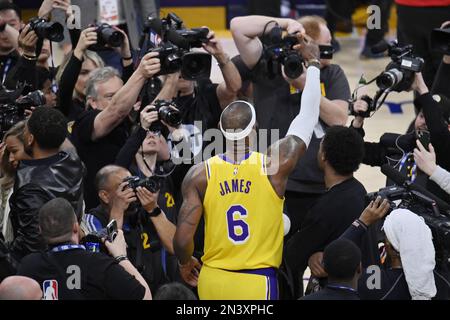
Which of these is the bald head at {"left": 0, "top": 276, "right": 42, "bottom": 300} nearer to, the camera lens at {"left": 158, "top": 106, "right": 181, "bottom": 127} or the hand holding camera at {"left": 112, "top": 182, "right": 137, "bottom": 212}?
the hand holding camera at {"left": 112, "top": 182, "right": 137, "bottom": 212}

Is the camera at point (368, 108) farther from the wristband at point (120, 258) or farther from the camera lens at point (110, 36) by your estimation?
the wristband at point (120, 258)

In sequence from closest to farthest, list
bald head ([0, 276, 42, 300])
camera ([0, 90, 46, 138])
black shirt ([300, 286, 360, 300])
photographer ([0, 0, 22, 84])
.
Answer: bald head ([0, 276, 42, 300]) → black shirt ([300, 286, 360, 300]) → camera ([0, 90, 46, 138]) → photographer ([0, 0, 22, 84])

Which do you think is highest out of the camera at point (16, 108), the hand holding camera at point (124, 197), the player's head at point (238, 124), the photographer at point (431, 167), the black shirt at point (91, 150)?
the player's head at point (238, 124)

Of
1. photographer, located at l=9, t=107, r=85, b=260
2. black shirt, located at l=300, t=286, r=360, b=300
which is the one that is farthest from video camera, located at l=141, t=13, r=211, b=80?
black shirt, located at l=300, t=286, r=360, b=300

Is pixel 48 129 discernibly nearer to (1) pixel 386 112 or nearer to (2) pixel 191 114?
(2) pixel 191 114

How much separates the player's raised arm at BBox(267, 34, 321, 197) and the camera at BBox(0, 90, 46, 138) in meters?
1.62

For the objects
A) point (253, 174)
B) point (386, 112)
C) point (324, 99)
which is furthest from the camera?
point (386, 112)

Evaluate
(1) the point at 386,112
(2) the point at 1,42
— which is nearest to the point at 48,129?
(2) the point at 1,42

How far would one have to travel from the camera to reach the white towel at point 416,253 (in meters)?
4.38

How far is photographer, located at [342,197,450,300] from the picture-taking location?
438 cm

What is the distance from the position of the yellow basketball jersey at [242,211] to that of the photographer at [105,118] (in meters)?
1.15

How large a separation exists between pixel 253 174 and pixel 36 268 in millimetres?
1098

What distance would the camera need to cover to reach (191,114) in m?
6.03

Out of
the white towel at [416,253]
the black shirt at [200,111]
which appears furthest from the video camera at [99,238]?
the black shirt at [200,111]
